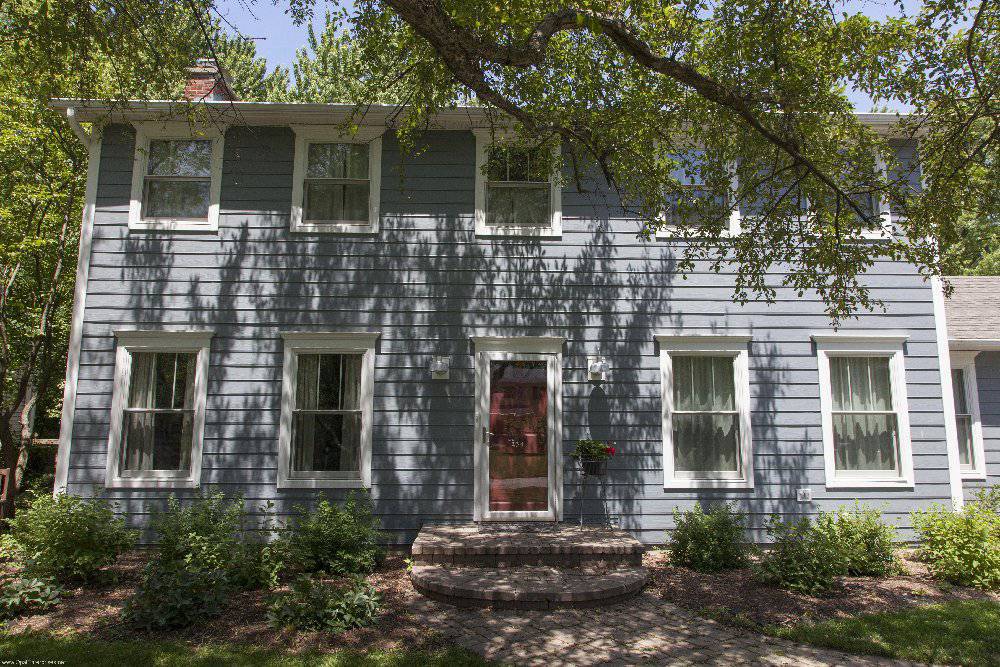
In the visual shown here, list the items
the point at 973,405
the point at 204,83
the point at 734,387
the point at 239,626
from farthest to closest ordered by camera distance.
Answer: the point at 973,405
the point at 204,83
the point at 734,387
the point at 239,626

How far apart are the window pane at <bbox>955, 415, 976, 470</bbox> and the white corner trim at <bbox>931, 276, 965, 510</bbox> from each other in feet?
5.58

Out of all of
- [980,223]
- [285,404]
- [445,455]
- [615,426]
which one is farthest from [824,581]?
[980,223]

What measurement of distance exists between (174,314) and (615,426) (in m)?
5.92

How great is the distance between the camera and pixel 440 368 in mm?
8070

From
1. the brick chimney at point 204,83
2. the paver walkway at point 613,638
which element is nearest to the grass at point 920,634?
the paver walkway at point 613,638

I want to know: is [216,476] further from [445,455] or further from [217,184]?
[217,184]

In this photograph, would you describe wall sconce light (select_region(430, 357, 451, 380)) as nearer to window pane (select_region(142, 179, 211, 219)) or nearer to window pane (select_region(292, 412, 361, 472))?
window pane (select_region(292, 412, 361, 472))

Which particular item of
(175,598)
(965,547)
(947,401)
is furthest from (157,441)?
(947,401)

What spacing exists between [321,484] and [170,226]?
3.92 m

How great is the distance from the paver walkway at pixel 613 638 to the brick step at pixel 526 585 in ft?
0.31

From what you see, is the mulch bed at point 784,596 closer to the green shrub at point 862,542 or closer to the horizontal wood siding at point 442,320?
the green shrub at point 862,542

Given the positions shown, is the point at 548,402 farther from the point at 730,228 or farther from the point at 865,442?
the point at 865,442

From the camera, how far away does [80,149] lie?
11.2 m

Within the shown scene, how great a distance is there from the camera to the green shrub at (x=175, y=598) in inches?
207
